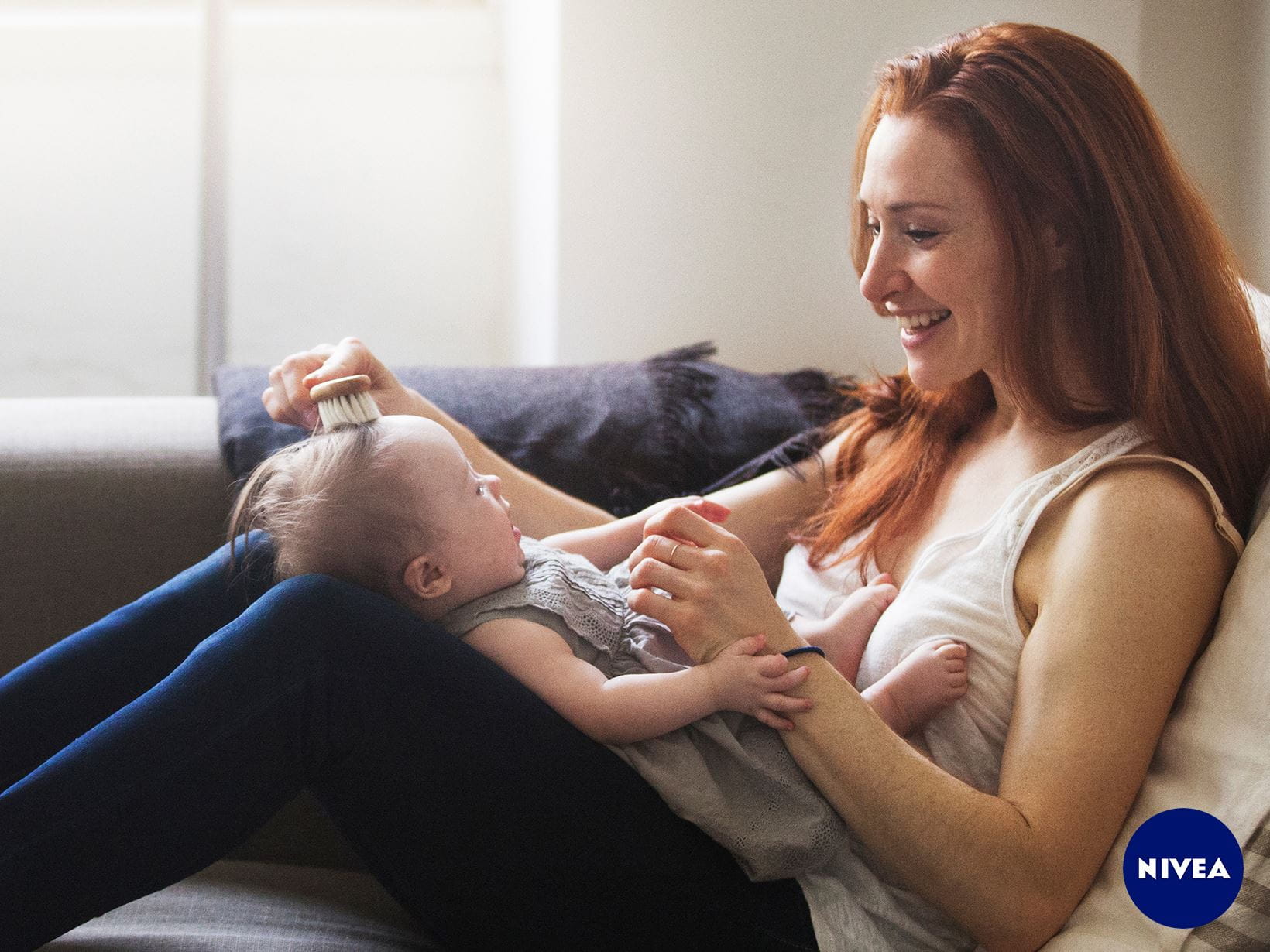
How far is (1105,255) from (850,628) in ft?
1.51

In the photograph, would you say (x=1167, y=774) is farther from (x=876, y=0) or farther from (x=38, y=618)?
(x=876, y=0)

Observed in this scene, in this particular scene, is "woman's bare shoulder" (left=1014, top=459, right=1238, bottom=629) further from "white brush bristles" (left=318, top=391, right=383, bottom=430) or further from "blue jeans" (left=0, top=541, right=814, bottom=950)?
"white brush bristles" (left=318, top=391, right=383, bottom=430)

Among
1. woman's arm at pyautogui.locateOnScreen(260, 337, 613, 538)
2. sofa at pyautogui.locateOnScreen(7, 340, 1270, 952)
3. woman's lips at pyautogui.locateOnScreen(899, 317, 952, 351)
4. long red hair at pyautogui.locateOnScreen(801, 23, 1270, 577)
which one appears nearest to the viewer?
sofa at pyautogui.locateOnScreen(7, 340, 1270, 952)

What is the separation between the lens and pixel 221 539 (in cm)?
169

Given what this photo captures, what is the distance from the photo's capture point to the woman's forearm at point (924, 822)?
42.0 inches

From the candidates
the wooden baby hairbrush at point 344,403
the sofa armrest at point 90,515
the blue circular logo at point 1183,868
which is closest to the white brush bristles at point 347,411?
the wooden baby hairbrush at point 344,403

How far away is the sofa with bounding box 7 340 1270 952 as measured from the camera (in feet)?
3.65

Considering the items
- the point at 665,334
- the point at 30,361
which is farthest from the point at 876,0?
the point at 30,361

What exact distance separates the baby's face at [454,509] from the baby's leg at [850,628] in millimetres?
328

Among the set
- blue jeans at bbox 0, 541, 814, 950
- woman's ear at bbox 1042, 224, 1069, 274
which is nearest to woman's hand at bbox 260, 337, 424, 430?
blue jeans at bbox 0, 541, 814, 950

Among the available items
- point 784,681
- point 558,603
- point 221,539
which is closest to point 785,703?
point 784,681

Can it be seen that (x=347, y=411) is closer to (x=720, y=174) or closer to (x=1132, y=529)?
(x=1132, y=529)

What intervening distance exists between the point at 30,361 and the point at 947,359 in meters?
2.39

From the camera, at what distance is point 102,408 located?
178cm
